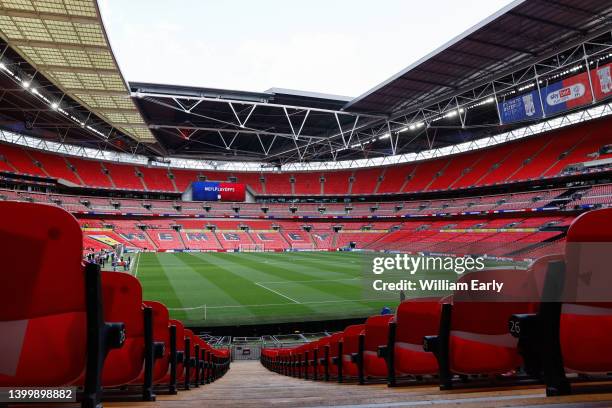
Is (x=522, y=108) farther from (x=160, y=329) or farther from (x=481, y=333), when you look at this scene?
(x=160, y=329)

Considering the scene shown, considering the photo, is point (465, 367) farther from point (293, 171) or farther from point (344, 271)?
point (293, 171)

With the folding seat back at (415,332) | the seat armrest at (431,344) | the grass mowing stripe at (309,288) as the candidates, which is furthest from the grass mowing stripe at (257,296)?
the seat armrest at (431,344)

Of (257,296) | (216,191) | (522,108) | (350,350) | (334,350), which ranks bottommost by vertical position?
(257,296)

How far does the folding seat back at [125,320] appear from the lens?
81.7 inches

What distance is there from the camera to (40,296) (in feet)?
4.52

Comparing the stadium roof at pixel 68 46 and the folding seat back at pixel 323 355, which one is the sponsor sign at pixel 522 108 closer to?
the folding seat back at pixel 323 355

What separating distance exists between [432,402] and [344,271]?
90.5ft

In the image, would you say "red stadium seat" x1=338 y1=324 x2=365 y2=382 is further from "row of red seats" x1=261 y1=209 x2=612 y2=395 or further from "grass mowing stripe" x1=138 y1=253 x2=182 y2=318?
"grass mowing stripe" x1=138 y1=253 x2=182 y2=318

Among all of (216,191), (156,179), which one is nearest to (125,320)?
(216,191)

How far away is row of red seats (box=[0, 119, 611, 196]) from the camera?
38.8 meters

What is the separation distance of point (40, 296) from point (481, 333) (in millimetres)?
2387

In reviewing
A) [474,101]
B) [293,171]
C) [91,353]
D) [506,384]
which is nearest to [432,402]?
[506,384]

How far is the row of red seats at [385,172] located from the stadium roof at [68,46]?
22710mm

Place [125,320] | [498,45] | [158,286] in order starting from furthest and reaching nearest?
[498,45] < [158,286] < [125,320]
